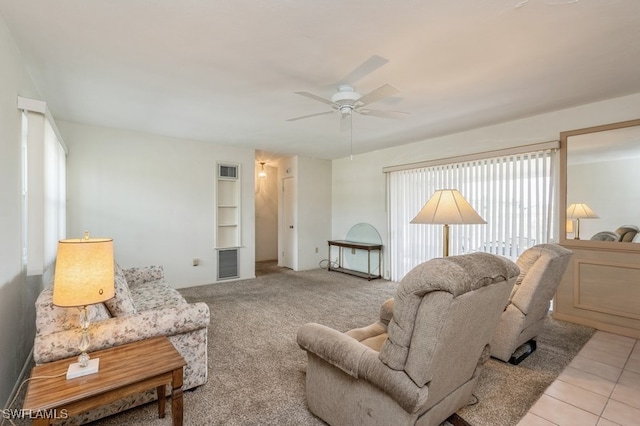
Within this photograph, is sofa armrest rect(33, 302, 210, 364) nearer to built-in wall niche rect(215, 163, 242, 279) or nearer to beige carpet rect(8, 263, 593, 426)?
beige carpet rect(8, 263, 593, 426)

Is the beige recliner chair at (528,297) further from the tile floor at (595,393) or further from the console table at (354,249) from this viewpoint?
the console table at (354,249)

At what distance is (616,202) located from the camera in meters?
3.27

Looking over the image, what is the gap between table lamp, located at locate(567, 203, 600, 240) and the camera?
3.44 metres

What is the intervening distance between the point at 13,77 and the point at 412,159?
16.2 ft

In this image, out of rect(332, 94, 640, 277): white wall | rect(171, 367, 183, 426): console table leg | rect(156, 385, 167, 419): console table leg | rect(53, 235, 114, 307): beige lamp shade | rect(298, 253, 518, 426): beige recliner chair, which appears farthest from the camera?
rect(332, 94, 640, 277): white wall

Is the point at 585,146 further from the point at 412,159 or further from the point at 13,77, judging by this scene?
the point at 13,77

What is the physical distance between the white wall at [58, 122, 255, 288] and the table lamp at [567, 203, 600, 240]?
488cm

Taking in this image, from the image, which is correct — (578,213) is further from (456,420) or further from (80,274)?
(80,274)

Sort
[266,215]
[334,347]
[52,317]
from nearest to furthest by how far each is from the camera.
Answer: [334,347], [52,317], [266,215]

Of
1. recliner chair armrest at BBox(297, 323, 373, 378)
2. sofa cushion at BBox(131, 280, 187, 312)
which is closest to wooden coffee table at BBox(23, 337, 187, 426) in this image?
recliner chair armrest at BBox(297, 323, 373, 378)

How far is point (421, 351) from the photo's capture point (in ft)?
→ 4.11

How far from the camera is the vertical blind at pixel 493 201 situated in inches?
147

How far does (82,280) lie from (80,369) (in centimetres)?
44

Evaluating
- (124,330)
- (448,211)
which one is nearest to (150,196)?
(124,330)
